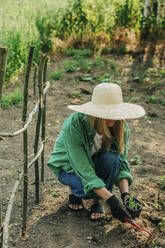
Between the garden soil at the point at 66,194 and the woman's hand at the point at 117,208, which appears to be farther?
the garden soil at the point at 66,194

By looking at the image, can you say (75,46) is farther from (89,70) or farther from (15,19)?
(15,19)

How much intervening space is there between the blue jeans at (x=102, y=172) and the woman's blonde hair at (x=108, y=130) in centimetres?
7

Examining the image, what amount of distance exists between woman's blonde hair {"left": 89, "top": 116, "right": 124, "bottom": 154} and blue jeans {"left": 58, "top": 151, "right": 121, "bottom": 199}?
7 cm

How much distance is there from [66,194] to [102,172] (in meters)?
0.58

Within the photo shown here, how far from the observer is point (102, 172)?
2.55m

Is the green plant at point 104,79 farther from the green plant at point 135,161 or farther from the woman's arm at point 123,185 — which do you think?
the woman's arm at point 123,185

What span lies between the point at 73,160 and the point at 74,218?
0.52m

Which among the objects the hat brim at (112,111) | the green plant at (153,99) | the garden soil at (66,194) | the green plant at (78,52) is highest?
the green plant at (78,52)

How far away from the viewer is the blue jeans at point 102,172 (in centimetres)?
253

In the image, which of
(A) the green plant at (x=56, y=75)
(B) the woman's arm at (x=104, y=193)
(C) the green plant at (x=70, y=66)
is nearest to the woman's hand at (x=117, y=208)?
(B) the woman's arm at (x=104, y=193)

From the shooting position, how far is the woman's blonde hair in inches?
94.0

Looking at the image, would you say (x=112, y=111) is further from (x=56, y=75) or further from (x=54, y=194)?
(x=56, y=75)

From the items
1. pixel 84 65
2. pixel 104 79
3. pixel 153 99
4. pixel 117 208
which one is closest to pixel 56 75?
pixel 84 65

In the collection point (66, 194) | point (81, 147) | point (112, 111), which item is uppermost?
point (112, 111)
